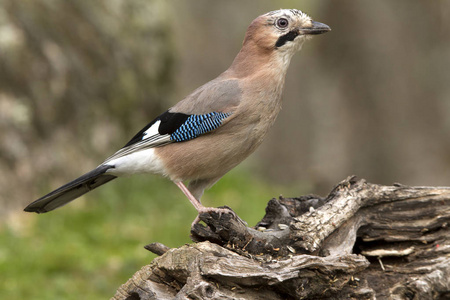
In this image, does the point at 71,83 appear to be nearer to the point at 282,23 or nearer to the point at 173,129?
the point at 173,129

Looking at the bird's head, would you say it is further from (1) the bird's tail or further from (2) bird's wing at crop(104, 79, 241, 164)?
(1) the bird's tail

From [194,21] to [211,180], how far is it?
1436 cm

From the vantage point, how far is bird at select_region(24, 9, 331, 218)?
533 cm

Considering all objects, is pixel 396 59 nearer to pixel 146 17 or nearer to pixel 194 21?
pixel 146 17

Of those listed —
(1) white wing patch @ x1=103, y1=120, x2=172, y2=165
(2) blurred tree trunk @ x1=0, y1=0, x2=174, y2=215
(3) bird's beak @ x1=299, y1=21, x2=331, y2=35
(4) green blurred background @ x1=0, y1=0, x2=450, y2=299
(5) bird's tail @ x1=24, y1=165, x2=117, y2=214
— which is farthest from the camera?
(2) blurred tree trunk @ x1=0, y1=0, x2=174, y2=215

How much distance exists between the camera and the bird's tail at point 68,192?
5316 mm

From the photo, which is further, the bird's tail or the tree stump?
the bird's tail

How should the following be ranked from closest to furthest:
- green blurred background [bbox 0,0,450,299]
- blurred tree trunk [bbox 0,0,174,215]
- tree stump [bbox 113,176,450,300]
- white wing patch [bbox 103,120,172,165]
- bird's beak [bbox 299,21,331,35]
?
tree stump [bbox 113,176,450,300]
bird's beak [bbox 299,21,331,35]
white wing patch [bbox 103,120,172,165]
green blurred background [bbox 0,0,450,299]
blurred tree trunk [bbox 0,0,174,215]

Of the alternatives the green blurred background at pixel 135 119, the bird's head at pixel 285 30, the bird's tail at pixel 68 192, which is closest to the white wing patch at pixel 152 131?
the bird's tail at pixel 68 192

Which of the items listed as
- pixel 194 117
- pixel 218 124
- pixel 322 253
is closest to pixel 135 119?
pixel 194 117

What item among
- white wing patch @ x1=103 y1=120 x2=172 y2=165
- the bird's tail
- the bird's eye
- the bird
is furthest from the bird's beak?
the bird's tail

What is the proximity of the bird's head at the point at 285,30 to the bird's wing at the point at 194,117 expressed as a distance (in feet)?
1.56

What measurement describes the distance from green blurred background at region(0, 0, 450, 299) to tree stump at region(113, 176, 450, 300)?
8.70ft

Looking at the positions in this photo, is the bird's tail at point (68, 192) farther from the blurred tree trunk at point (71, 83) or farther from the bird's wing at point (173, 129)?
the blurred tree trunk at point (71, 83)
